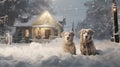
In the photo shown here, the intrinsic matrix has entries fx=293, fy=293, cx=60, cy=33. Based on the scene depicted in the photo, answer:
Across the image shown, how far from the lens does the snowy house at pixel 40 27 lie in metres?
47.9

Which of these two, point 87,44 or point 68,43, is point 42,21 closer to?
point 68,43

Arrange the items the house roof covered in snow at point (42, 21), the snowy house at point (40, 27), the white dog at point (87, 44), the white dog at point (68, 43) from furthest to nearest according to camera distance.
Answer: the house roof covered in snow at point (42, 21) < the snowy house at point (40, 27) < the white dog at point (68, 43) < the white dog at point (87, 44)

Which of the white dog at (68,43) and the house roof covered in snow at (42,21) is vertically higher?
the house roof covered in snow at (42,21)

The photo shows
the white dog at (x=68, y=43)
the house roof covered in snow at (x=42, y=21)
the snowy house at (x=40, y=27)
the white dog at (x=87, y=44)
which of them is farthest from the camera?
the house roof covered in snow at (x=42, y=21)

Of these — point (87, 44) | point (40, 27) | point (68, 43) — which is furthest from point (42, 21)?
point (87, 44)

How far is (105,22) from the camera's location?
54.6 meters

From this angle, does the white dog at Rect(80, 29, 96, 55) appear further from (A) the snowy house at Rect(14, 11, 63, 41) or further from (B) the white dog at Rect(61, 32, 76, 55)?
(A) the snowy house at Rect(14, 11, 63, 41)

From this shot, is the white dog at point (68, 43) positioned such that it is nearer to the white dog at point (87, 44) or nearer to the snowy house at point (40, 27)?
the white dog at point (87, 44)

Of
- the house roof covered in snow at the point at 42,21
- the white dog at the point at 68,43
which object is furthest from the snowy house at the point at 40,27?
the white dog at the point at 68,43

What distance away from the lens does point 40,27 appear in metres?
48.1

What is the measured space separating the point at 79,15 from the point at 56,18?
55261 mm

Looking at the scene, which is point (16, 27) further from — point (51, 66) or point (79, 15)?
point (79, 15)

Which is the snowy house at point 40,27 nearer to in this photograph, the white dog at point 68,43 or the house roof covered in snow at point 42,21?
the house roof covered in snow at point 42,21

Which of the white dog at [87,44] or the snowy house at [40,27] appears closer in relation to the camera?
the white dog at [87,44]
